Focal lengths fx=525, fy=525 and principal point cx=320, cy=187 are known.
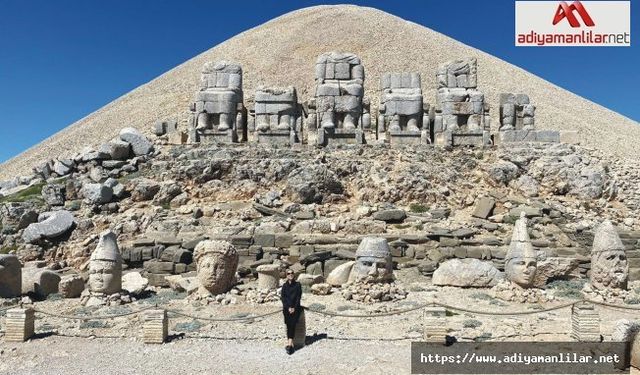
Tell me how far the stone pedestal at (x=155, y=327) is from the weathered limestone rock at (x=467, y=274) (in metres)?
5.96

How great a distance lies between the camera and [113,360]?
7008 mm

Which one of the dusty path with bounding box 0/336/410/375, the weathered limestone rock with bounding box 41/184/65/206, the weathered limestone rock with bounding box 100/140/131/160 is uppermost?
the weathered limestone rock with bounding box 100/140/131/160

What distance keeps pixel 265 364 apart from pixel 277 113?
11750mm

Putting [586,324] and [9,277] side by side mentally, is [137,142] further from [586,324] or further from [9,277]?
[586,324]

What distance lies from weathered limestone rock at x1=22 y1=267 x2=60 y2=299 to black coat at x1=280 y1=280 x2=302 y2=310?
6.28 metres

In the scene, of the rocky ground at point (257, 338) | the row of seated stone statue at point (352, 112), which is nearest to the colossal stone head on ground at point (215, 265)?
the rocky ground at point (257, 338)

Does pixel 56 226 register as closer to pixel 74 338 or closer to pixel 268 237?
pixel 268 237

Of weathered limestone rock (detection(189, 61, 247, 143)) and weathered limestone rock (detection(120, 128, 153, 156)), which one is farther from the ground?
weathered limestone rock (detection(189, 61, 247, 143))

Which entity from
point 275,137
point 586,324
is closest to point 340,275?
point 586,324

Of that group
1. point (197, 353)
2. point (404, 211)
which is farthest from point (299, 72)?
point (197, 353)

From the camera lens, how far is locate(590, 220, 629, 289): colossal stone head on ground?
33.7ft

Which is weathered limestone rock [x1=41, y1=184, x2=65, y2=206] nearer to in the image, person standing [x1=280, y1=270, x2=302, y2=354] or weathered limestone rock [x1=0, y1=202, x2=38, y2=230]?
weathered limestone rock [x1=0, y1=202, x2=38, y2=230]

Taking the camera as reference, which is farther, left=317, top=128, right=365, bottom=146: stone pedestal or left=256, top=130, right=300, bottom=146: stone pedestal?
left=256, top=130, right=300, bottom=146: stone pedestal

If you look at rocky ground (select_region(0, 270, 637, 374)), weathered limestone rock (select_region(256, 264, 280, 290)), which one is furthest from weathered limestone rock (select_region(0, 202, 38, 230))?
weathered limestone rock (select_region(256, 264, 280, 290))
